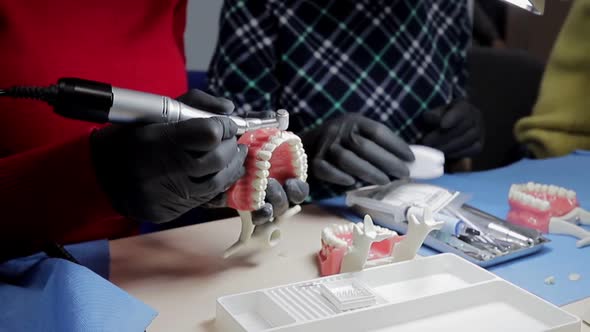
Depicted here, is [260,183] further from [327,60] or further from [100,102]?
[327,60]

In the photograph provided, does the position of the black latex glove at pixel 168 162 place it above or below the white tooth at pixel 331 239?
above

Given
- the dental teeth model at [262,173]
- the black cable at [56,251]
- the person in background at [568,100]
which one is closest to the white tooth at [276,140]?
the dental teeth model at [262,173]

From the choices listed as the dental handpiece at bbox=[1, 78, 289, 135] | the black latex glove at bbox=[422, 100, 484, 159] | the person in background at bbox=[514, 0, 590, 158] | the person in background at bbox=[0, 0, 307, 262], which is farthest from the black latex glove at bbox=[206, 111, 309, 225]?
the person in background at bbox=[514, 0, 590, 158]

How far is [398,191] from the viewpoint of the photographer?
2.90ft

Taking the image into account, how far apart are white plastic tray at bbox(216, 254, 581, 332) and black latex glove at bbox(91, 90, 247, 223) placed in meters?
0.11

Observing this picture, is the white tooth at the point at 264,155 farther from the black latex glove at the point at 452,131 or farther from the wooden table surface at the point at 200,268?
the black latex glove at the point at 452,131

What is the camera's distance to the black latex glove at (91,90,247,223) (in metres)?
0.62

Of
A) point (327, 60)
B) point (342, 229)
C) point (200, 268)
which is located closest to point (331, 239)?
point (342, 229)

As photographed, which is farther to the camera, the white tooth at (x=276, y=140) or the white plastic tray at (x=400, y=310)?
the white tooth at (x=276, y=140)

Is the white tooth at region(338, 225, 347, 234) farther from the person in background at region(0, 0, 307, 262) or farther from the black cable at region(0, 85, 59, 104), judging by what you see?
the black cable at region(0, 85, 59, 104)

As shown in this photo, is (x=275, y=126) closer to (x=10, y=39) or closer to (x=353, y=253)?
(x=353, y=253)

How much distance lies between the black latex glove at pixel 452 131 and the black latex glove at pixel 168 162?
49 centimetres

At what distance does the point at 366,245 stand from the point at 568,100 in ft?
2.34

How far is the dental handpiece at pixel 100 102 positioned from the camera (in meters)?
0.59
